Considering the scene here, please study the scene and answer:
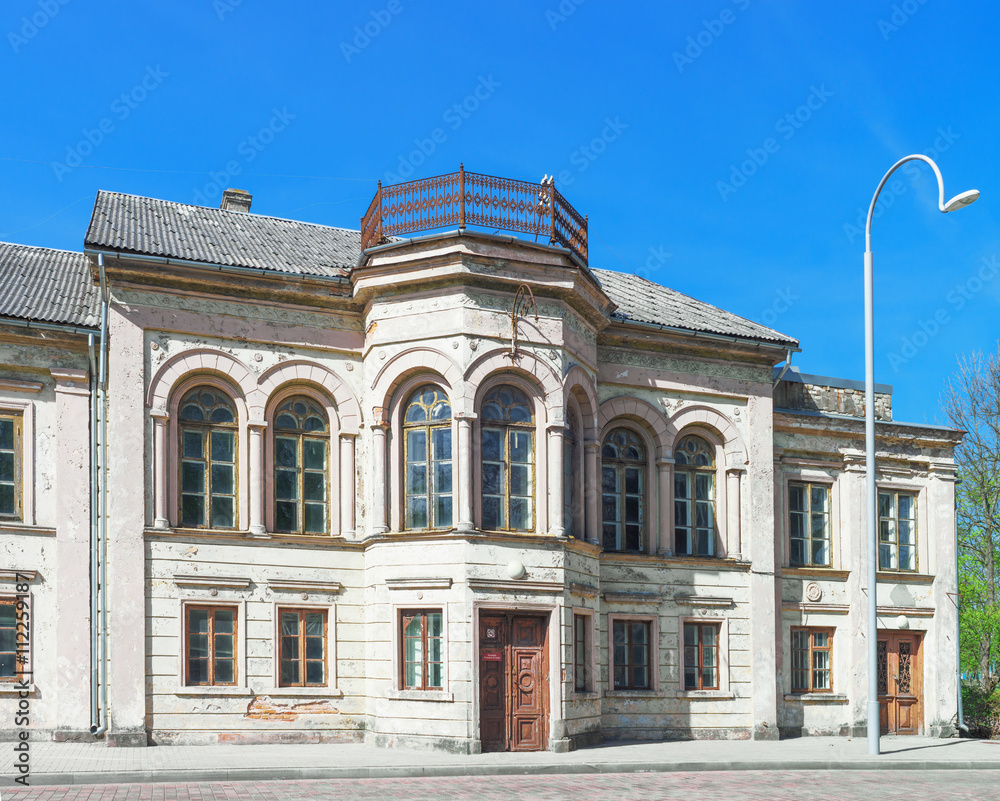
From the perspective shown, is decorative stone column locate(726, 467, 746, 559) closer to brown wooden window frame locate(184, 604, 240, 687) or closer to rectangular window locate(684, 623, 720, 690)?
rectangular window locate(684, 623, 720, 690)

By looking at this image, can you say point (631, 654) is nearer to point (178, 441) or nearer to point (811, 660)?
point (811, 660)

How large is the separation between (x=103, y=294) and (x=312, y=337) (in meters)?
3.50

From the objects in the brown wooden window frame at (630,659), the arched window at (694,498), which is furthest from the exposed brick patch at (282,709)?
the arched window at (694,498)

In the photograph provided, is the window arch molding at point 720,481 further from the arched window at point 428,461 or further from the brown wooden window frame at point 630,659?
the arched window at point 428,461

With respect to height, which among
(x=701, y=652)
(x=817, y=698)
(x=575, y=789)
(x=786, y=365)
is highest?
(x=786, y=365)

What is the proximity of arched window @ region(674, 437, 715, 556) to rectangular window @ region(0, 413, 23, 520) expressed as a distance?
1174cm

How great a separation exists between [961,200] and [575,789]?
35.6ft

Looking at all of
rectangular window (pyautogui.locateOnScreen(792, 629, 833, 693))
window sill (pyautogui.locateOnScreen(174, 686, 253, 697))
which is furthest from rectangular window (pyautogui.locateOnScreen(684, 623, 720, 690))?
window sill (pyautogui.locateOnScreen(174, 686, 253, 697))

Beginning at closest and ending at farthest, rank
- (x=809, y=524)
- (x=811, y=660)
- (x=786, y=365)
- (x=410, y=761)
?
(x=410, y=761), (x=786, y=365), (x=811, y=660), (x=809, y=524)

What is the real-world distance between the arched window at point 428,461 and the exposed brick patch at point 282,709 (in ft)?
10.9

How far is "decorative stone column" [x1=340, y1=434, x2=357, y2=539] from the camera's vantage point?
19703 mm

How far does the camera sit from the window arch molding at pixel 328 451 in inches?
763

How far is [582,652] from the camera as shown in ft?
65.6

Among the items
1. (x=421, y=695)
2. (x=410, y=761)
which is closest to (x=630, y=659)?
(x=421, y=695)
